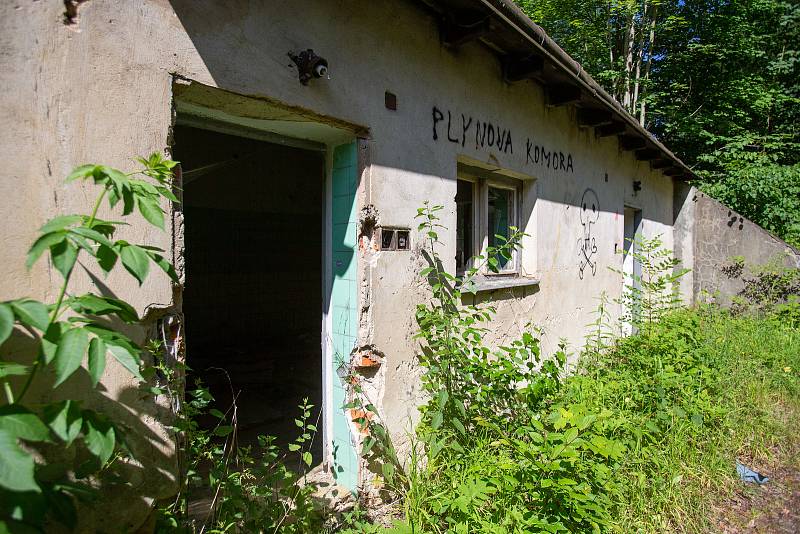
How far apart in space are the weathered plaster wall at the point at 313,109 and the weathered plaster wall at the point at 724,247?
20.2 feet

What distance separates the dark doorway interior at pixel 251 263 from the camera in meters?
6.03

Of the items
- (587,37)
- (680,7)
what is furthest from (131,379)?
(680,7)

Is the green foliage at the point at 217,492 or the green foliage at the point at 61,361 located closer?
the green foliage at the point at 61,361

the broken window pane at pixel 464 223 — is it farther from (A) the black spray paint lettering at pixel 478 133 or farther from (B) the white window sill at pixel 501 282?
(A) the black spray paint lettering at pixel 478 133

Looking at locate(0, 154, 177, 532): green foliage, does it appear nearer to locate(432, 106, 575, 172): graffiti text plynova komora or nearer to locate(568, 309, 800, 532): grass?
locate(432, 106, 575, 172): graffiti text plynova komora

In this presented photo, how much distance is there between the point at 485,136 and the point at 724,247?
841cm

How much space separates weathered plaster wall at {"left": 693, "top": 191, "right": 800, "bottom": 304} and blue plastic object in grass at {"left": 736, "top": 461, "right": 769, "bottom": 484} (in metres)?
6.15

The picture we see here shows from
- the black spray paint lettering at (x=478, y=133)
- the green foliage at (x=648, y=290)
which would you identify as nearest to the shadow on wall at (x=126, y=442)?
the black spray paint lettering at (x=478, y=133)

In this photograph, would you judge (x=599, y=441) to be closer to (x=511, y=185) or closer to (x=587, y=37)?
(x=511, y=185)

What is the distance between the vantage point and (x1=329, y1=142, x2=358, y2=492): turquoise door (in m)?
2.74

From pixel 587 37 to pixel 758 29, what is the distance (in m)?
4.54

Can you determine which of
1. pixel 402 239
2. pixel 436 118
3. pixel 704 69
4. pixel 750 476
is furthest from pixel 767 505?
pixel 704 69

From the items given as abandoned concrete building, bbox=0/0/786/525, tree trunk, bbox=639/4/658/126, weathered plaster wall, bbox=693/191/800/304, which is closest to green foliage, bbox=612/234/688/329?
abandoned concrete building, bbox=0/0/786/525

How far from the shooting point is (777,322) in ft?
23.2
